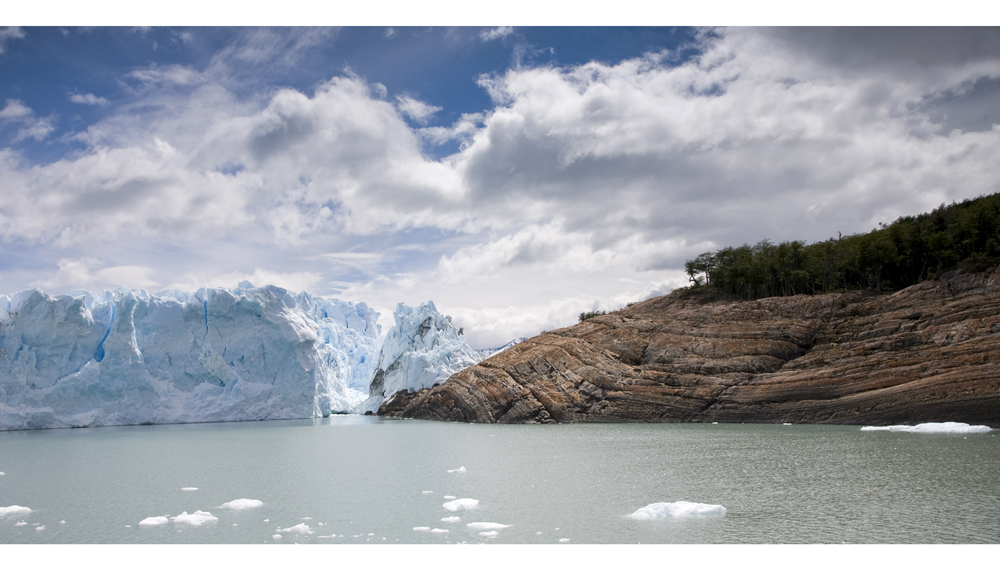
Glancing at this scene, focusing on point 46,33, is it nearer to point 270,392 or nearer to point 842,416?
point 842,416

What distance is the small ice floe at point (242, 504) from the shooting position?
11.9m

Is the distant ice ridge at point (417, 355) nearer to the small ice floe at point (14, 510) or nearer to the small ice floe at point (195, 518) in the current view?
the small ice floe at point (14, 510)

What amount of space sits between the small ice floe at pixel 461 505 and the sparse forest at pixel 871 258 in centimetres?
2958

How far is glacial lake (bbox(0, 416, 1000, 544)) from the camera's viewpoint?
954 cm

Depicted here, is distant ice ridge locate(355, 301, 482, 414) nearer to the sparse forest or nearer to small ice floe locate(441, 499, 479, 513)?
the sparse forest

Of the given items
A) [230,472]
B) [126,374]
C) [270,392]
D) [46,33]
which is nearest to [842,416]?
[230,472]

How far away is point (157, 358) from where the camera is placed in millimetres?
40719

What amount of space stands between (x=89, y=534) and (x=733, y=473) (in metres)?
13.2

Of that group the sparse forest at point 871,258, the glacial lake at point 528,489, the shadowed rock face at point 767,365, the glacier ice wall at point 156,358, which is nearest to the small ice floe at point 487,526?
the glacial lake at point 528,489

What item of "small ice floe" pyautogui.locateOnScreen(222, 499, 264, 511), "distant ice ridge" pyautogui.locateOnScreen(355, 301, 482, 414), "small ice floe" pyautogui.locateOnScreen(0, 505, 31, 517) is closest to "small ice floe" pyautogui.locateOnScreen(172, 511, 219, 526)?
"small ice floe" pyautogui.locateOnScreen(222, 499, 264, 511)

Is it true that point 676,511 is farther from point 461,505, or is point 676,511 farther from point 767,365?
point 767,365

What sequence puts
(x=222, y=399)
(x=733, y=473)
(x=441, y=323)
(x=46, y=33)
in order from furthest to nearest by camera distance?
(x=441, y=323)
(x=222, y=399)
(x=733, y=473)
(x=46, y=33)

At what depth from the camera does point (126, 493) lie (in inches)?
540

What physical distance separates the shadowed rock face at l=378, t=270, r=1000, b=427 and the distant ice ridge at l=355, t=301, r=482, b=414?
10661 mm
